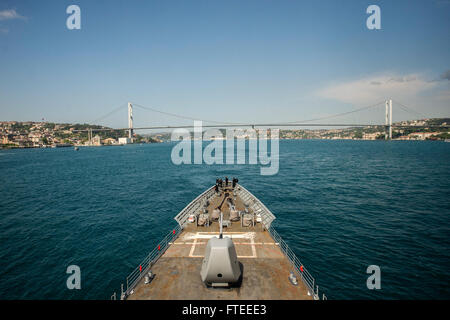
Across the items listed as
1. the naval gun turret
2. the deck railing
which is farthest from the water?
the naval gun turret

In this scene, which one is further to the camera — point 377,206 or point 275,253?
point 377,206

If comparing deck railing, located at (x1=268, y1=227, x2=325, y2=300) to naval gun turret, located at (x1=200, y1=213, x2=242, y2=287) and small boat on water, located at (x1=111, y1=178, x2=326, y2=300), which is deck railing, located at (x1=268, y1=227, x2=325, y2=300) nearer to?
small boat on water, located at (x1=111, y1=178, x2=326, y2=300)

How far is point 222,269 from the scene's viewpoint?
1133 cm

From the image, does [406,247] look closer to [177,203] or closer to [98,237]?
[177,203]

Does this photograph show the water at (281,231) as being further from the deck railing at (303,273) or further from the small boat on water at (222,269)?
the small boat on water at (222,269)

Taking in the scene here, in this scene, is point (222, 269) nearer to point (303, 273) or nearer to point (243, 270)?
point (243, 270)

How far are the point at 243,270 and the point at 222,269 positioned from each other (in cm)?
314

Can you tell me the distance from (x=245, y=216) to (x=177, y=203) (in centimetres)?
2486

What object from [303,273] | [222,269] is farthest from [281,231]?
[222,269]

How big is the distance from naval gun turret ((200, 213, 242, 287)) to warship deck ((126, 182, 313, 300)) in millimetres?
838

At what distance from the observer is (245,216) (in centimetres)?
2108

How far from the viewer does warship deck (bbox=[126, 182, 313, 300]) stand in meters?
11.6
